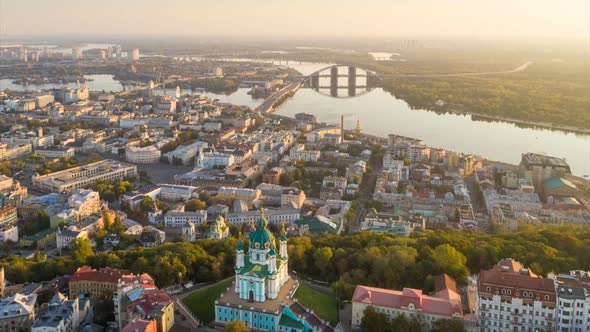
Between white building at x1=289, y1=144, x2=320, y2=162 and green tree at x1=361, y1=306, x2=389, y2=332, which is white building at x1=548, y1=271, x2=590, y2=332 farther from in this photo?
white building at x1=289, y1=144, x2=320, y2=162

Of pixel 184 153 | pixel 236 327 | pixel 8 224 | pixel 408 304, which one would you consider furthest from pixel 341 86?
pixel 236 327

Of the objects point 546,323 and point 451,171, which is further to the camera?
point 451,171

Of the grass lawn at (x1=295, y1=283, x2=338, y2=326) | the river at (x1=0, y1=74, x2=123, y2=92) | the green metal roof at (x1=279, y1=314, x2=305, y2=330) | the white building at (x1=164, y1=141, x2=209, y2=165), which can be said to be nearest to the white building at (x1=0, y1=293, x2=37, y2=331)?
the green metal roof at (x1=279, y1=314, x2=305, y2=330)

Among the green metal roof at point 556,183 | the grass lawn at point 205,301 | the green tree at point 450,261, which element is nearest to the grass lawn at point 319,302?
the grass lawn at point 205,301

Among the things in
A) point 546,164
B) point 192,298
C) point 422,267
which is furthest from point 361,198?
point 192,298

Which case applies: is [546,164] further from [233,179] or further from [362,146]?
[233,179]

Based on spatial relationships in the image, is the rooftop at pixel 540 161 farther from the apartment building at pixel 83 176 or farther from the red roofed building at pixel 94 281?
the red roofed building at pixel 94 281
